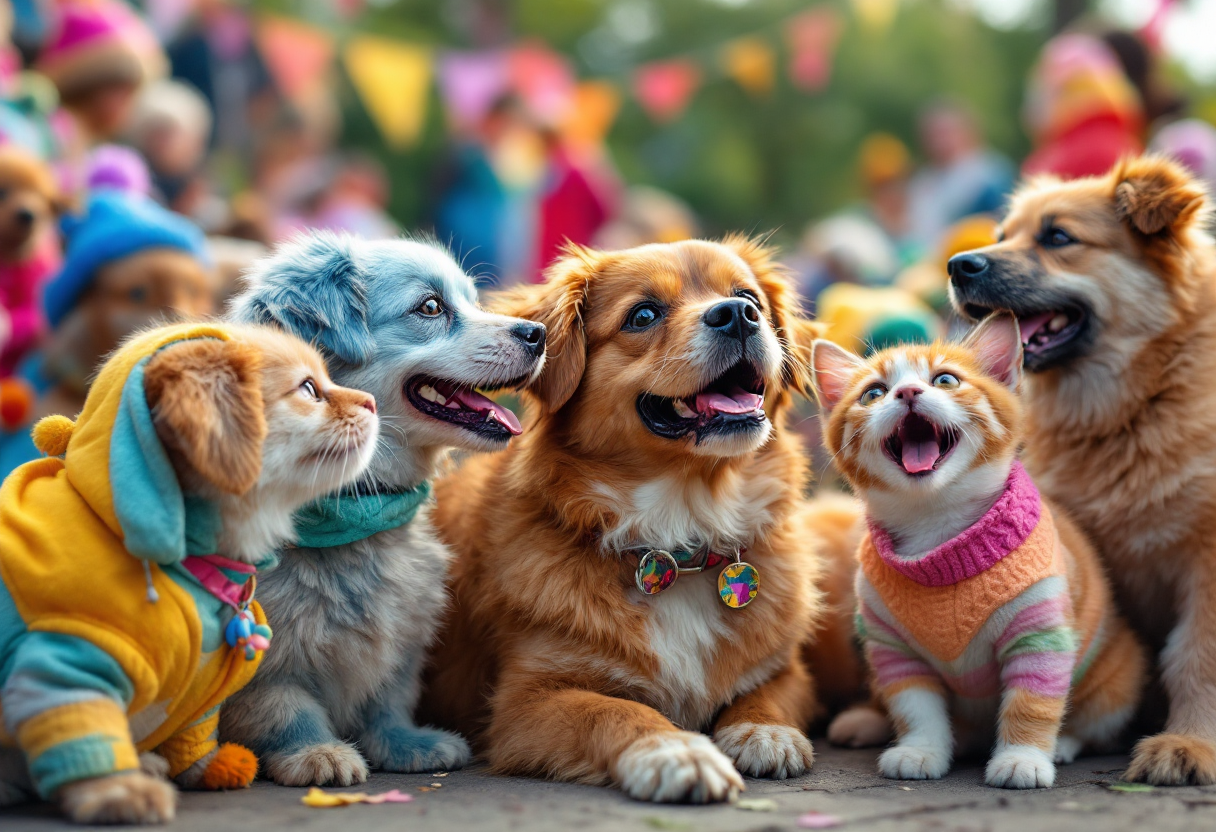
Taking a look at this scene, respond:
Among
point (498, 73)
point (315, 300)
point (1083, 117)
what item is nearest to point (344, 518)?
point (315, 300)

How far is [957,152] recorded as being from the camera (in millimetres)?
9977

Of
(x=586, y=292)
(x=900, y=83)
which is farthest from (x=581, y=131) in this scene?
(x=586, y=292)

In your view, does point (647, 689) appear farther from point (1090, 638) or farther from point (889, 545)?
point (1090, 638)

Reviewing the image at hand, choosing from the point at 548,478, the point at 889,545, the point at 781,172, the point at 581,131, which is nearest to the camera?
the point at 889,545

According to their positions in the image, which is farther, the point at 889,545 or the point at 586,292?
the point at 586,292

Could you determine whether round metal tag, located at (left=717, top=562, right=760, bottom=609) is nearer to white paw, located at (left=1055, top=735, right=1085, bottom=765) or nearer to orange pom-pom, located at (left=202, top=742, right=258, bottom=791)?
white paw, located at (left=1055, top=735, right=1085, bottom=765)

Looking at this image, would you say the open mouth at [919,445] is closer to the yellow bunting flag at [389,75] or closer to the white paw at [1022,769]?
the white paw at [1022,769]

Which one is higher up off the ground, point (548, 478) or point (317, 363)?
point (317, 363)

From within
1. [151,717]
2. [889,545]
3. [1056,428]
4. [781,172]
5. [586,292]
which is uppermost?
[781,172]

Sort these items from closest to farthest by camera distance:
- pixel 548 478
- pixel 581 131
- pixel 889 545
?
1. pixel 889 545
2. pixel 548 478
3. pixel 581 131

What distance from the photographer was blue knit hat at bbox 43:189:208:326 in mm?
4676

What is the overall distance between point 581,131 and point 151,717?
10.9m

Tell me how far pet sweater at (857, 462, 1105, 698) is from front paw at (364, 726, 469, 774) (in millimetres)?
1256

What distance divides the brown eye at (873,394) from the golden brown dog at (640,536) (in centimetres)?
28
